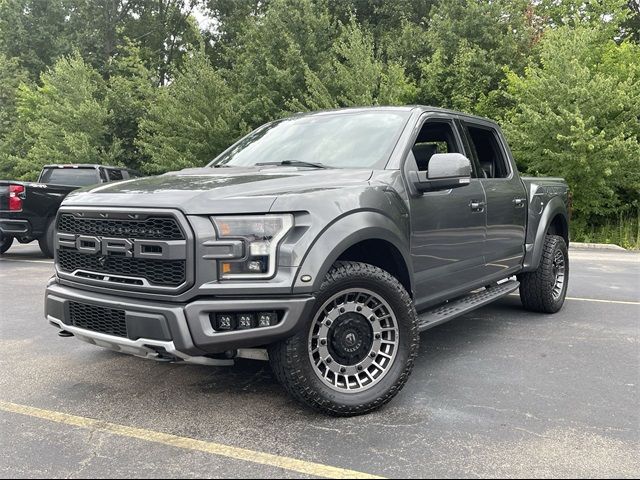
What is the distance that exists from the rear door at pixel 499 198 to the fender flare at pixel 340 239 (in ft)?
5.05

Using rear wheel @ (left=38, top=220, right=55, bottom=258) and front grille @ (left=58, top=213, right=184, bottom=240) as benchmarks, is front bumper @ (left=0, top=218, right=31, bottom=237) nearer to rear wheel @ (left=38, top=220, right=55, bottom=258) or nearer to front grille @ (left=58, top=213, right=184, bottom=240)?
rear wheel @ (left=38, top=220, right=55, bottom=258)

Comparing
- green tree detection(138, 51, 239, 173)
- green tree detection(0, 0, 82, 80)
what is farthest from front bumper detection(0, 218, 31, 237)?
green tree detection(0, 0, 82, 80)

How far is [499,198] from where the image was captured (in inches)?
195

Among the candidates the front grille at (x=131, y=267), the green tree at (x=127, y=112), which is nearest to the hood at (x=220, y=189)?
the front grille at (x=131, y=267)

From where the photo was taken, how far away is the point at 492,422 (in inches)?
126

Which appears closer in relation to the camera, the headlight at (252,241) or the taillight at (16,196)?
the headlight at (252,241)

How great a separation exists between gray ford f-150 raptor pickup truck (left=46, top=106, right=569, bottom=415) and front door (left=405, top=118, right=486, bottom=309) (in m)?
0.02

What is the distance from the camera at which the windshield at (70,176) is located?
12.1 m

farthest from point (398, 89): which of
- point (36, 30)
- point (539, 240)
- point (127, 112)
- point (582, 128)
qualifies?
point (36, 30)

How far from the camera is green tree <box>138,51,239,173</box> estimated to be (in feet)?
62.5

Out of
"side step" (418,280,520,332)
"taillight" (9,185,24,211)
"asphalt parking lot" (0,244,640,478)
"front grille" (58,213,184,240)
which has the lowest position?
"asphalt parking lot" (0,244,640,478)

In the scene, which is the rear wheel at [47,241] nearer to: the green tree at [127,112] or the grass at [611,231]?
the grass at [611,231]

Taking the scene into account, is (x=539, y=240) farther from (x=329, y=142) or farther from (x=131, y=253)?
(x=131, y=253)

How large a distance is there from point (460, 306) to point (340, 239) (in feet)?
5.45
